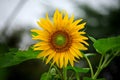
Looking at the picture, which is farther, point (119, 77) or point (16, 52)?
point (119, 77)

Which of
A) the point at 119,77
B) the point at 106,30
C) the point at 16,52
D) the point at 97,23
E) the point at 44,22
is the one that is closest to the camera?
the point at 44,22

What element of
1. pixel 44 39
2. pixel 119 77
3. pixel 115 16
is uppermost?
pixel 115 16

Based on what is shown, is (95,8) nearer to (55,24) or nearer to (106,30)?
(106,30)

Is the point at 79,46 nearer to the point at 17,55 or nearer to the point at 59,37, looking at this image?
the point at 59,37

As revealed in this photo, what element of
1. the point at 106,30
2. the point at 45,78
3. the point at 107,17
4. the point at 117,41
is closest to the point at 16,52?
the point at 45,78

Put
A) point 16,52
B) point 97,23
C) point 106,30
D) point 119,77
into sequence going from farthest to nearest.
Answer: point 97,23
point 106,30
point 119,77
point 16,52

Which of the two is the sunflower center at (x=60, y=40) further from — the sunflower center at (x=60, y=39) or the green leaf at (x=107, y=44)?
the green leaf at (x=107, y=44)

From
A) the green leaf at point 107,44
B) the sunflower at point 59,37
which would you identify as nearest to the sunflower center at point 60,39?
the sunflower at point 59,37

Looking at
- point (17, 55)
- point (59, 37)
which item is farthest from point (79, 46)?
point (17, 55)

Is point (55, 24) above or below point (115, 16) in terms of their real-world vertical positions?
below
